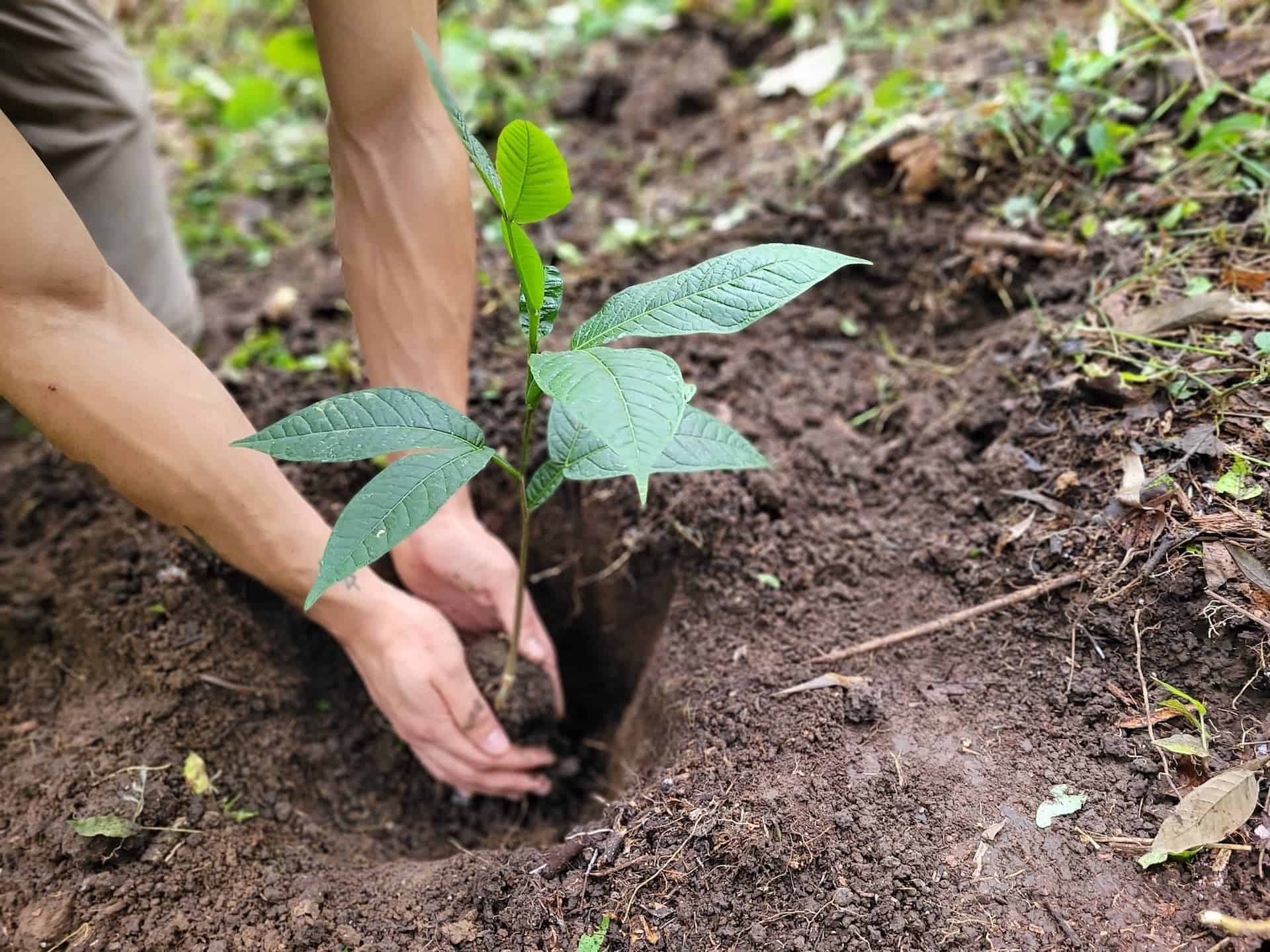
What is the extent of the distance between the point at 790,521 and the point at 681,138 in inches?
68.2

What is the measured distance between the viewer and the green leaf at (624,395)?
0.93 m

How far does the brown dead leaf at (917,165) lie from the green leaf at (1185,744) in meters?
1.55

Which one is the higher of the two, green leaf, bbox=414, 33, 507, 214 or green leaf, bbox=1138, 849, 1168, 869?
green leaf, bbox=414, 33, 507, 214

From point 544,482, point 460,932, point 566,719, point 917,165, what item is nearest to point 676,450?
point 544,482

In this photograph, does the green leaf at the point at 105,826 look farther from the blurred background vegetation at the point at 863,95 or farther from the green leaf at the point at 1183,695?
the blurred background vegetation at the point at 863,95

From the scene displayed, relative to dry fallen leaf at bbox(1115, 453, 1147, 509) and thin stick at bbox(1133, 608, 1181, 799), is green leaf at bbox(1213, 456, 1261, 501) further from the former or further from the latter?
thin stick at bbox(1133, 608, 1181, 799)

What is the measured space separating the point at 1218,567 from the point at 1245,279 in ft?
2.31

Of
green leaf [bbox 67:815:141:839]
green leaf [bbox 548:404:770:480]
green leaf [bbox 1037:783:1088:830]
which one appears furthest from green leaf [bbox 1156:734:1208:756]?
green leaf [bbox 67:815:141:839]

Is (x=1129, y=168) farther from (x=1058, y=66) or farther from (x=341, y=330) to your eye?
(x=341, y=330)

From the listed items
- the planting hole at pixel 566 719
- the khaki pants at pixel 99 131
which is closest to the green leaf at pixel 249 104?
the khaki pants at pixel 99 131

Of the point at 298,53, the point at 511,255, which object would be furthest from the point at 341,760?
the point at 298,53

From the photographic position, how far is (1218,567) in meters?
1.40

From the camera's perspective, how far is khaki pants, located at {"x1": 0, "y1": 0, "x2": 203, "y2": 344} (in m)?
2.14

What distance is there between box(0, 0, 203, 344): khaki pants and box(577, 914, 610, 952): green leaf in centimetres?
191
